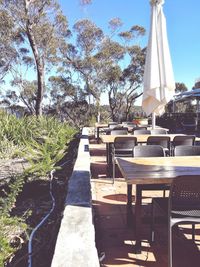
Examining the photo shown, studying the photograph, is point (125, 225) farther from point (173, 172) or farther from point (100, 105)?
point (100, 105)

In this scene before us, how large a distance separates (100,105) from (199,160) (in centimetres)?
2036

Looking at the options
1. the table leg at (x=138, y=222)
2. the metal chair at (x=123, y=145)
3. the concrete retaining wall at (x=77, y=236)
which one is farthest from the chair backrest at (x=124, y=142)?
the table leg at (x=138, y=222)

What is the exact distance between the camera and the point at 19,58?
79.5ft

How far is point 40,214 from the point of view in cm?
358

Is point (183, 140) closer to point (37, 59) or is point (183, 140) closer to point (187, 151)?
point (187, 151)

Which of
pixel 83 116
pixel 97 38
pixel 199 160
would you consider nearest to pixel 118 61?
pixel 97 38

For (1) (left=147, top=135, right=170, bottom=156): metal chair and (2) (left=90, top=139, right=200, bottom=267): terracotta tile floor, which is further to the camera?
(1) (left=147, top=135, right=170, bottom=156): metal chair

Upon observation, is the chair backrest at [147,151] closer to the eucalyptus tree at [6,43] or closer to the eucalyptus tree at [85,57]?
the eucalyptus tree at [6,43]

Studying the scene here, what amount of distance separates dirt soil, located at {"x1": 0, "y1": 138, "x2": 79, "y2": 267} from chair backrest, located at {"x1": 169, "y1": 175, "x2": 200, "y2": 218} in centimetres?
107

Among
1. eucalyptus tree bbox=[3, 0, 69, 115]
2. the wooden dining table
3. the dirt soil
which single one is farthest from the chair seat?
eucalyptus tree bbox=[3, 0, 69, 115]

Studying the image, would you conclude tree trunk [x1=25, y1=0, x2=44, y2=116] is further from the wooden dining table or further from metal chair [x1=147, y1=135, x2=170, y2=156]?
the wooden dining table

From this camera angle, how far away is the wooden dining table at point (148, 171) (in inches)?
95.6

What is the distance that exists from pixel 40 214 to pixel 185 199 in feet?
6.16

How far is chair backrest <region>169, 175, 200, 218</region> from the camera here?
2197 mm
